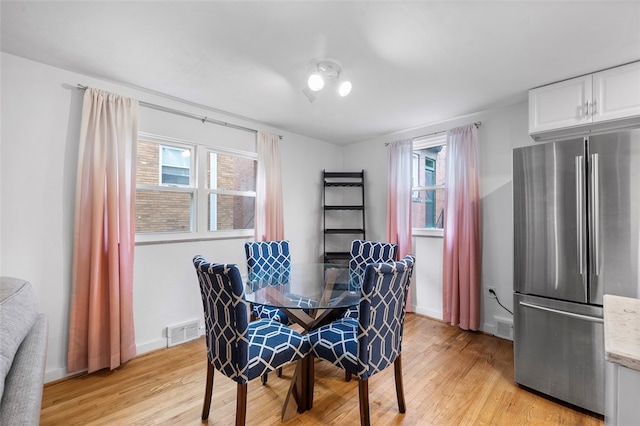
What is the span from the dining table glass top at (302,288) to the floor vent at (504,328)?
177 centimetres

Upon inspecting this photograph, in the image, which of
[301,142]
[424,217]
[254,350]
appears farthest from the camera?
[301,142]

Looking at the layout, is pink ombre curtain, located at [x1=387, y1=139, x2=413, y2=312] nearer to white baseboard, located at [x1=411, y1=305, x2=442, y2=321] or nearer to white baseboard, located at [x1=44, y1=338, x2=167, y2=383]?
white baseboard, located at [x1=411, y1=305, x2=442, y2=321]

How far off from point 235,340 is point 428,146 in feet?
11.0

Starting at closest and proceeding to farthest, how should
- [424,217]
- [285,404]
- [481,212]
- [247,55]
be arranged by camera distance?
[285,404], [247,55], [481,212], [424,217]

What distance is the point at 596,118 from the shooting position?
7.22 ft

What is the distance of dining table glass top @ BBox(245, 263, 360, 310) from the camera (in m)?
1.85

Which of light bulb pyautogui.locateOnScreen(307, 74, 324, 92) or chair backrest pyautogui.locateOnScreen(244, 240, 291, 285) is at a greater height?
light bulb pyautogui.locateOnScreen(307, 74, 324, 92)

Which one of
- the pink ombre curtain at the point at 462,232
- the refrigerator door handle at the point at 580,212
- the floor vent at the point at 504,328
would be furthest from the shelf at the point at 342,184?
the refrigerator door handle at the point at 580,212

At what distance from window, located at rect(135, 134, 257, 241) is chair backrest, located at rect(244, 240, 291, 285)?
25.8 inches

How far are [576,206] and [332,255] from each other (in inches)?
115

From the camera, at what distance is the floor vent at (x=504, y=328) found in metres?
2.94

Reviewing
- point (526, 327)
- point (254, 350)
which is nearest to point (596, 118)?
point (526, 327)

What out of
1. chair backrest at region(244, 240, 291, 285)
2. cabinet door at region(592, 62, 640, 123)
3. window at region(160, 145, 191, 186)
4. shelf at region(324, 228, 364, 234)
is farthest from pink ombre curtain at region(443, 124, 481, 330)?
window at region(160, 145, 191, 186)

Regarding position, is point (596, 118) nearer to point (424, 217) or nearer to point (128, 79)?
point (424, 217)
